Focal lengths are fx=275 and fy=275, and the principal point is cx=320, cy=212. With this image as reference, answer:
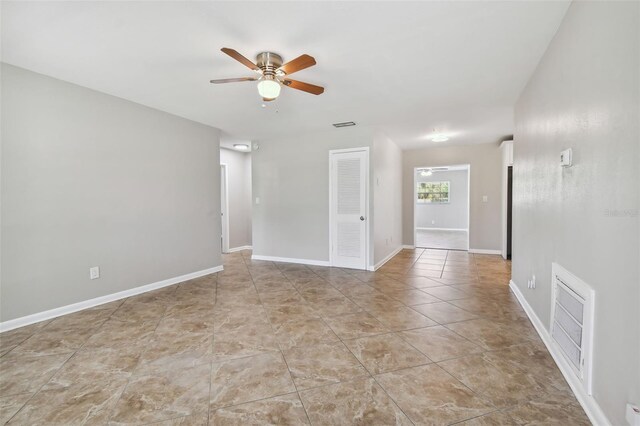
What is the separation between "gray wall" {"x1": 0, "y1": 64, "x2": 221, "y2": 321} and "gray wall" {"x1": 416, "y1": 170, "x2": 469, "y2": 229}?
9.72 m

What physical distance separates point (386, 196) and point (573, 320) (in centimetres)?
397

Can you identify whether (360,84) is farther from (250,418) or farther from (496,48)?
(250,418)

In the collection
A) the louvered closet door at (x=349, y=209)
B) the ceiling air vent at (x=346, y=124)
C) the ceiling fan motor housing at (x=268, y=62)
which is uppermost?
the ceiling air vent at (x=346, y=124)

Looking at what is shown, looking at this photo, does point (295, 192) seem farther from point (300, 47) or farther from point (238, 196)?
point (300, 47)

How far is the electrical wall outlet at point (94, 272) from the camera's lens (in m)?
3.21

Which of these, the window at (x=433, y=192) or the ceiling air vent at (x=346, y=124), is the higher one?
the ceiling air vent at (x=346, y=124)

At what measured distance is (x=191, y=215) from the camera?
4.41 m

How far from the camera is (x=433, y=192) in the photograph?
11594mm

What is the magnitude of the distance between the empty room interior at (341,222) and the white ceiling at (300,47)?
2cm

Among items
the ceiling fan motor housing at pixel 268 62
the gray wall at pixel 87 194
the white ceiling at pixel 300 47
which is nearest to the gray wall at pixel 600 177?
the white ceiling at pixel 300 47

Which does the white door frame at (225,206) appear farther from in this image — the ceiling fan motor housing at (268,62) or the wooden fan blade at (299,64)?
the wooden fan blade at (299,64)

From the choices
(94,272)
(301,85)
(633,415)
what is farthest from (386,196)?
(94,272)

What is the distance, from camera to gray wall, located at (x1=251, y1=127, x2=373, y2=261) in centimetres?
509

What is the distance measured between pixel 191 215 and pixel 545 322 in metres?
4.55
